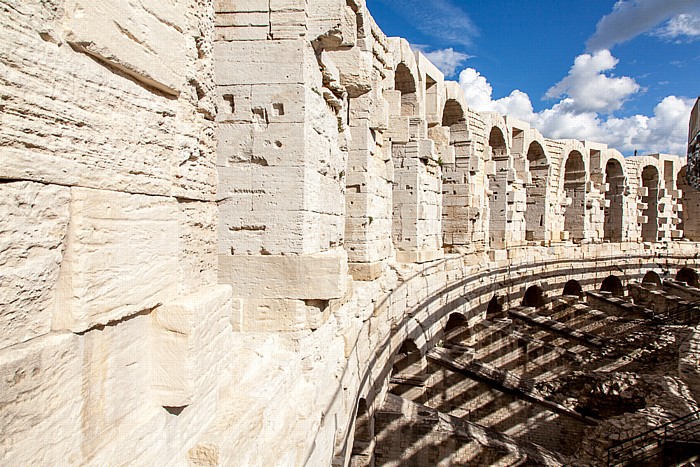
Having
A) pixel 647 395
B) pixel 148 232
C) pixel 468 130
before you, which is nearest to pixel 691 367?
pixel 647 395

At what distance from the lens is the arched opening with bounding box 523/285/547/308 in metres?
15.5

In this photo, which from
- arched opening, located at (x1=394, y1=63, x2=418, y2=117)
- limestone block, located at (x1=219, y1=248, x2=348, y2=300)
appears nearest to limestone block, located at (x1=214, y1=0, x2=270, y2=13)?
limestone block, located at (x1=219, y1=248, x2=348, y2=300)

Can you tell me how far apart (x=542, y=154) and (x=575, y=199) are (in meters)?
3.20

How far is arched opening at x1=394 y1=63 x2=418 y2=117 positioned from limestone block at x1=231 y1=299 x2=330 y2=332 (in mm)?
6768

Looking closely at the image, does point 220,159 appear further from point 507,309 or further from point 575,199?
point 575,199

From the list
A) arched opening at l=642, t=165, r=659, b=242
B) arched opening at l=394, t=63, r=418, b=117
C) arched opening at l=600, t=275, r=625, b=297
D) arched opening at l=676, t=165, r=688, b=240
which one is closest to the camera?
arched opening at l=394, t=63, r=418, b=117

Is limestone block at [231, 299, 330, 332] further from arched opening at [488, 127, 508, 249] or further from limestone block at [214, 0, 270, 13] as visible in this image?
arched opening at [488, 127, 508, 249]

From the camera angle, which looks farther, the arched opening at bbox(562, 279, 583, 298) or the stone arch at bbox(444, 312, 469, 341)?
the arched opening at bbox(562, 279, 583, 298)

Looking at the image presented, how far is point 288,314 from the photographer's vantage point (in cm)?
346

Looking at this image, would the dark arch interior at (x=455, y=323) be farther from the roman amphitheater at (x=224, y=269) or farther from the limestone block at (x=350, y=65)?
the limestone block at (x=350, y=65)

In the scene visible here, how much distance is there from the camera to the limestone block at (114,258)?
1648 millimetres

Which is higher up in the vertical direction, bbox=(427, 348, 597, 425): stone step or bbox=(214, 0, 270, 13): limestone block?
bbox=(214, 0, 270, 13): limestone block

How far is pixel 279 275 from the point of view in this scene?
3.40 m

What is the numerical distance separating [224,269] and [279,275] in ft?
1.35
